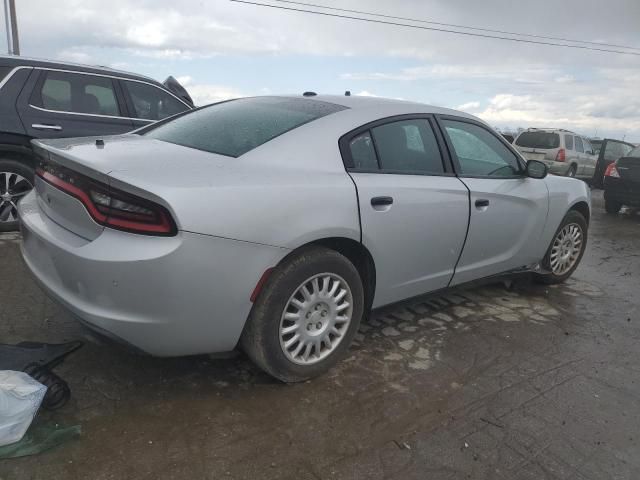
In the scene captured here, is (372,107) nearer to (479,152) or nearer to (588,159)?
(479,152)

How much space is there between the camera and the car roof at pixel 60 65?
508 cm

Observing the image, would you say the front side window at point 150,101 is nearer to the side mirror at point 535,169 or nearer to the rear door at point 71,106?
the rear door at point 71,106

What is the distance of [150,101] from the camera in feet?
19.6

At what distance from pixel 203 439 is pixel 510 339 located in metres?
2.29

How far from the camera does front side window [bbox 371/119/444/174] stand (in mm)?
3168

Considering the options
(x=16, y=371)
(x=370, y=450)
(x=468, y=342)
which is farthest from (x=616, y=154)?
(x=16, y=371)

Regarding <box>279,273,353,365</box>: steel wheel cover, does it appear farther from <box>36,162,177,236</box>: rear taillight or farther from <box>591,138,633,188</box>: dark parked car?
<box>591,138,633,188</box>: dark parked car

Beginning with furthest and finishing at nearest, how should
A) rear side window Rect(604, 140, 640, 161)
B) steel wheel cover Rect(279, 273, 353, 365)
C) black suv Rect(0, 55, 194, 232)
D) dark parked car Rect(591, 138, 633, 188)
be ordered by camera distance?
rear side window Rect(604, 140, 640, 161) → dark parked car Rect(591, 138, 633, 188) → black suv Rect(0, 55, 194, 232) → steel wheel cover Rect(279, 273, 353, 365)

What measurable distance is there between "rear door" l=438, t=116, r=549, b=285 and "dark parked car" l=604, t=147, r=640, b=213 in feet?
21.8

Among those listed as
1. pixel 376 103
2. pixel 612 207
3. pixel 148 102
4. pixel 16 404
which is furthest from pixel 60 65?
pixel 612 207

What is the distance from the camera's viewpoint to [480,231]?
12.1 feet

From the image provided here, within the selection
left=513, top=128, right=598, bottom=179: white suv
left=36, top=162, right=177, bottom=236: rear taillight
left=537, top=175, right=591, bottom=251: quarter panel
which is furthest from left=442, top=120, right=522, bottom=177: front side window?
left=513, top=128, right=598, bottom=179: white suv

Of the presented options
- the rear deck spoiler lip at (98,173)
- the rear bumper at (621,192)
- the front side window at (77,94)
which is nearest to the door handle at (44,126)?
the front side window at (77,94)

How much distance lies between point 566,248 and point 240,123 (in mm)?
3311
